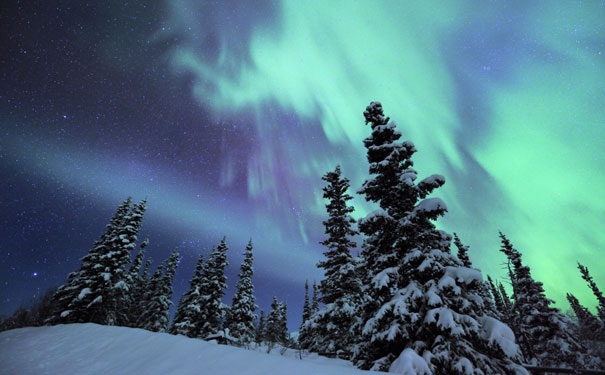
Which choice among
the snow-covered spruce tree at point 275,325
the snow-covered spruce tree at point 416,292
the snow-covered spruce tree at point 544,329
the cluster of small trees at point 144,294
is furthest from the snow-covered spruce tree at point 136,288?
the snow-covered spruce tree at point 544,329

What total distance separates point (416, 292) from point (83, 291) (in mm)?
28027

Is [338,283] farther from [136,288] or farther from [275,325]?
[275,325]

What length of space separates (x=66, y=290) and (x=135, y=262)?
41.7ft

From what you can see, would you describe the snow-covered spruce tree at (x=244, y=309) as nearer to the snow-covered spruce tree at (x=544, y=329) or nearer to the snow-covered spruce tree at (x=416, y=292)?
the snow-covered spruce tree at (x=416, y=292)

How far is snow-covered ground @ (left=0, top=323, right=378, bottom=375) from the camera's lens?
4.40 metres

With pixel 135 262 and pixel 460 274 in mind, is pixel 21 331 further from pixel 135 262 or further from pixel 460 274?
pixel 135 262

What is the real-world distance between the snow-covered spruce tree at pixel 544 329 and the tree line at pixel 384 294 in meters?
0.10

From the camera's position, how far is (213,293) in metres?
28.5

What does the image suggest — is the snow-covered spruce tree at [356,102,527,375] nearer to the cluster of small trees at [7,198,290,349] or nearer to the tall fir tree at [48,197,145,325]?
the cluster of small trees at [7,198,290,349]

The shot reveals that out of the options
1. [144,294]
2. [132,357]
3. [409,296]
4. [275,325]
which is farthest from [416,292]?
[275,325]

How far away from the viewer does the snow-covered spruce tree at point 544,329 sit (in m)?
24.8

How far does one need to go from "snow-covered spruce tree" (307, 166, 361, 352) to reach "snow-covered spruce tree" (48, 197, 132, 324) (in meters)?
21.0

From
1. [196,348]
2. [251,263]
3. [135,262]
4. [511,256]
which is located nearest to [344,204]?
[196,348]

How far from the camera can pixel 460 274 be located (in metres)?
8.80
